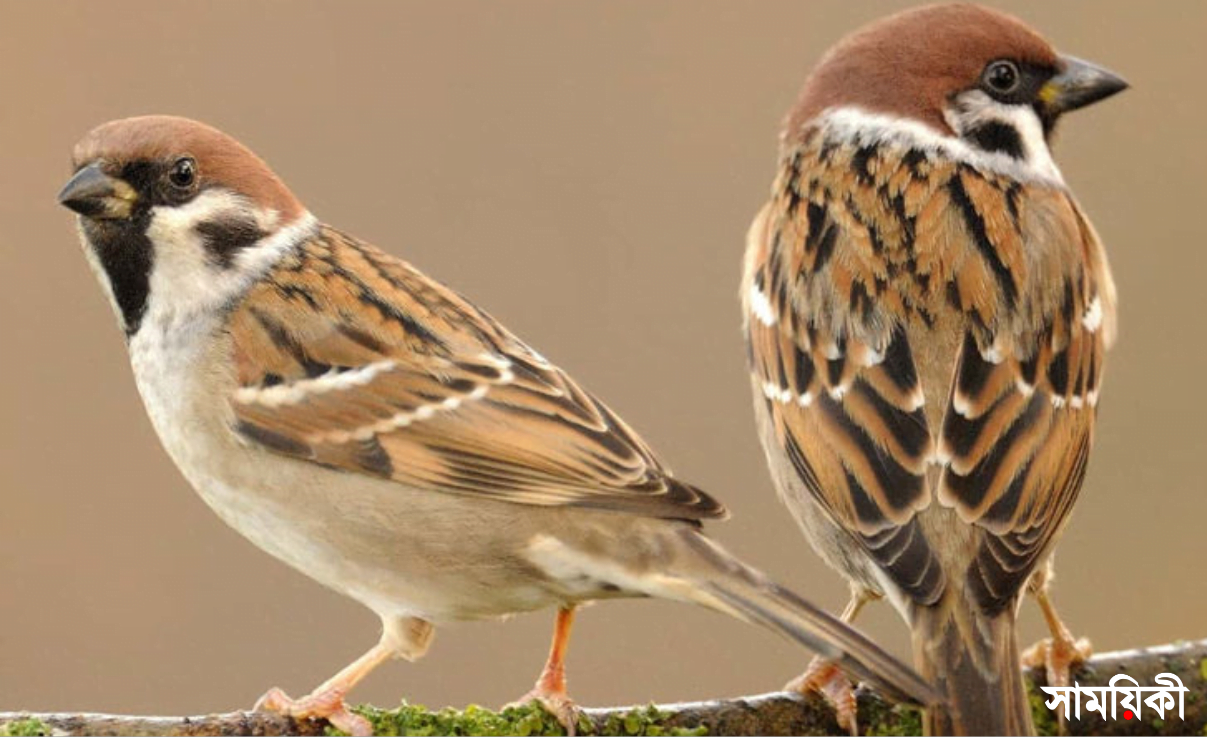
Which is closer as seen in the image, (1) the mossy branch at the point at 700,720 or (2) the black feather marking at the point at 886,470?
(1) the mossy branch at the point at 700,720

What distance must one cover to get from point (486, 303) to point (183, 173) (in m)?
2.50

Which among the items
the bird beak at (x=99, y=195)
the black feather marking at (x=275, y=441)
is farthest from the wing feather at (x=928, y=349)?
the bird beak at (x=99, y=195)

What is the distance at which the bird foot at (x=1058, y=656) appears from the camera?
5.80 metres

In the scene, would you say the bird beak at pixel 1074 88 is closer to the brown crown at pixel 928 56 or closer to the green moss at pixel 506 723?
the brown crown at pixel 928 56

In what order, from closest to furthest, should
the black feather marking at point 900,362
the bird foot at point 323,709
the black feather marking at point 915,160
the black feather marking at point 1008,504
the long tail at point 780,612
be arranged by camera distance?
the long tail at point 780,612 → the black feather marking at point 1008,504 → the bird foot at point 323,709 → the black feather marking at point 900,362 → the black feather marking at point 915,160

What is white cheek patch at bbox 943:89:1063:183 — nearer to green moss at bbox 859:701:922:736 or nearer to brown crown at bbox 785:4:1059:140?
brown crown at bbox 785:4:1059:140

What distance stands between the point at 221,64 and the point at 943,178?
10.7 feet

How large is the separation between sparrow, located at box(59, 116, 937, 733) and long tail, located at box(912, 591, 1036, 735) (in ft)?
1.32

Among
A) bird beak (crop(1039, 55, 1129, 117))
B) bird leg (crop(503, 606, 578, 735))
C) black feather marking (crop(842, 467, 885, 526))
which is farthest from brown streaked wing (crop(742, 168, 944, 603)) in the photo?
bird leg (crop(503, 606, 578, 735))

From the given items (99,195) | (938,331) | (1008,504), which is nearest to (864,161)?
(938,331)

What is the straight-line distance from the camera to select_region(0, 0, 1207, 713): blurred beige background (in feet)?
25.8

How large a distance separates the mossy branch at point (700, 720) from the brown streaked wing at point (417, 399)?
416 millimetres

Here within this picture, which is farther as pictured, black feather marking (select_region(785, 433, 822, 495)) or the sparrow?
black feather marking (select_region(785, 433, 822, 495))

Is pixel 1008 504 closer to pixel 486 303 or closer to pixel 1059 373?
pixel 1059 373
